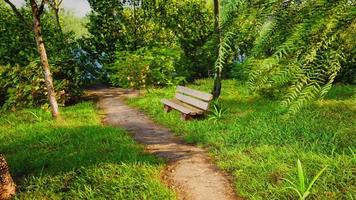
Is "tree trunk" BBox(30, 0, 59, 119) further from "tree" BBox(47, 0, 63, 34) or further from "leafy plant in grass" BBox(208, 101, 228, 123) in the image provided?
"tree" BBox(47, 0, 63, 34)

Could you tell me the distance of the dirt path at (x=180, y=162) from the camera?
556 cm

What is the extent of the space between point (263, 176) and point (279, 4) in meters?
4.50

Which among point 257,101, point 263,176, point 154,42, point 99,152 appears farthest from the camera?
point 154,42

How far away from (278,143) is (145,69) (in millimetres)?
8968

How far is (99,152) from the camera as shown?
7.35 metres

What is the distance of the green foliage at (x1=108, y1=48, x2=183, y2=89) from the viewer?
14898mm

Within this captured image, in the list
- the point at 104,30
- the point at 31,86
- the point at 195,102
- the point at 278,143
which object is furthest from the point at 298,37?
the point at 104,30

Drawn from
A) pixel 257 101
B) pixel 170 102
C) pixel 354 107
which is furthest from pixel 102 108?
pixel 354 107

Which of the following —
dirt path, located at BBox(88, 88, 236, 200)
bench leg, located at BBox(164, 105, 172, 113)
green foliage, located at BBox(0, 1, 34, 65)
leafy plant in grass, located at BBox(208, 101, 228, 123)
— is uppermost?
green foliage, located at BBox(0, 1, 34, 65)

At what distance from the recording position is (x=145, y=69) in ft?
49.6

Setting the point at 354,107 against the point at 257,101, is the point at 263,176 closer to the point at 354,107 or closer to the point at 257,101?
the point at 354,107

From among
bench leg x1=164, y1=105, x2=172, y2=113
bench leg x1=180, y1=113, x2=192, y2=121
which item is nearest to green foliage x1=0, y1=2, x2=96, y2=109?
bench leg x1=164, y1=105, x2=172, y2=113

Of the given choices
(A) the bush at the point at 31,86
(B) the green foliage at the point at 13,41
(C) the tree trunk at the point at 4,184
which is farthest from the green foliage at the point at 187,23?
(C) the tree trunk at the point at 4,184

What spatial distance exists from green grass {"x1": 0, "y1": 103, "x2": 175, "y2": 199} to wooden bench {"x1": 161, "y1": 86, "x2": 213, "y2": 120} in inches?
74.9
